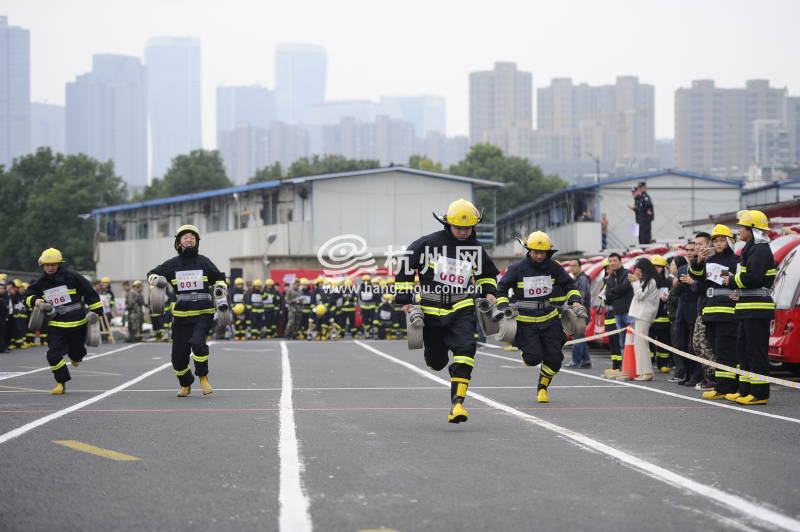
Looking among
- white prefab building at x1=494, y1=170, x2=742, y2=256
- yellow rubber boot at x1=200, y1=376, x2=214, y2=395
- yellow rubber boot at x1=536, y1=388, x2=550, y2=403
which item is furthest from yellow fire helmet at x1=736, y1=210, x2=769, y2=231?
white prefab building at x1=494, y1=170, x2=742, y2=256

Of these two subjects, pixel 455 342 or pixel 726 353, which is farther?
pixel 726 353

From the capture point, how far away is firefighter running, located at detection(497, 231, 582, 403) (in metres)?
12.4

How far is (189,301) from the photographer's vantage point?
13.5 meters

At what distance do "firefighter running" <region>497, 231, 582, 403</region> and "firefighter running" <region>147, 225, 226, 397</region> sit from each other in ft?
A: 12.9

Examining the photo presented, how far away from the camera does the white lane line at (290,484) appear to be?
570cm

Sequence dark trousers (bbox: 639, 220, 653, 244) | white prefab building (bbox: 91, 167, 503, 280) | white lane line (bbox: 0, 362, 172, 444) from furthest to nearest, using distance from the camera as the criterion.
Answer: white prefab building (bbox: 91, 167, 503, 280) → dark trousers (bbox: 639, 220, 653, 244) → white lane line (bbox: 0, 362, 172, 444)

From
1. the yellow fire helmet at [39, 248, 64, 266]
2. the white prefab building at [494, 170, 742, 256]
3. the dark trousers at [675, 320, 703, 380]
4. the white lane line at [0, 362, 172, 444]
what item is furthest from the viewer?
the white prefab building at [494, 170, 742, 256]

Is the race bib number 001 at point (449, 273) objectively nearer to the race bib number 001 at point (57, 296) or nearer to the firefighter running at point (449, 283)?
the firefighter running at point (449, 283)

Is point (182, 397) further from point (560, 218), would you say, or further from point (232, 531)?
point (560, 218)

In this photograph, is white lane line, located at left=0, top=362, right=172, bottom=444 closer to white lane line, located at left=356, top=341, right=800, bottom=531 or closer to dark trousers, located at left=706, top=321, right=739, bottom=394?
white lane line, located at left=356, top=341, right=800, bottom=531

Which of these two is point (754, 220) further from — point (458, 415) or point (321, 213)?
point (321, 213)

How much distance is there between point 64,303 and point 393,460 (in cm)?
798

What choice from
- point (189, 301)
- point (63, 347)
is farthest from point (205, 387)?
point (63, 347)

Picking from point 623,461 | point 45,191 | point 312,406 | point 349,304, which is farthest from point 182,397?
point 45,191
